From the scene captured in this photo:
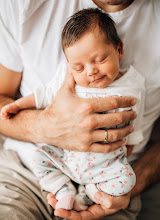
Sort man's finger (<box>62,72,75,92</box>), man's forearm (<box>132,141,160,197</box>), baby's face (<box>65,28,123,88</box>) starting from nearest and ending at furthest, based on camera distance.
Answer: baby's face (<box>65,28,123,88</box>) → man's finger (<box>62,72,75,92</box>) → man's forearm (<box>132,141,160,197</box>)

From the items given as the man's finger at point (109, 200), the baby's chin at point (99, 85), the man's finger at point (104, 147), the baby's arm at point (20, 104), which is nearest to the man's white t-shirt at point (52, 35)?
the baby's arm at point (20, 104)

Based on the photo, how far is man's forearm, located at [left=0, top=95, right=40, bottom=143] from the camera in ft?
3.68

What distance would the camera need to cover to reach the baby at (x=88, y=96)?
3.01 feet

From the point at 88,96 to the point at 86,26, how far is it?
297 millimetres

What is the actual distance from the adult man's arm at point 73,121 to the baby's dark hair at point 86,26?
0.19 metres

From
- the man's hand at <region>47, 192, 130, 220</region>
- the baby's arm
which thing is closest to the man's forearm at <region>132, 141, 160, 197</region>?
the man's hand at <region>47, 192, 130, 220</region>

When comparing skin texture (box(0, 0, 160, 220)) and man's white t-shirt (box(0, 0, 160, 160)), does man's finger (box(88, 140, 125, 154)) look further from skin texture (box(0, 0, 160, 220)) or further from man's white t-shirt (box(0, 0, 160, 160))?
man's white t-shirt (box(0, 0, 160, 160))

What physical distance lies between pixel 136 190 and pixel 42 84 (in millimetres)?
788

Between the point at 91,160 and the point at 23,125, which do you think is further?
the point at 23,125

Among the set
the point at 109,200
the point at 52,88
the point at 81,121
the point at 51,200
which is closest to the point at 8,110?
the point at 52,88

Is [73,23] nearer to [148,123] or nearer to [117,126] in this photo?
[117,126]

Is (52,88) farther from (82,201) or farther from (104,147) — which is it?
(82,201)

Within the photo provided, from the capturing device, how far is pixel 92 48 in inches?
35.4

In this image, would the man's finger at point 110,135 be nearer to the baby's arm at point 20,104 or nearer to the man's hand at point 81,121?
the man's hand at point 81,121
